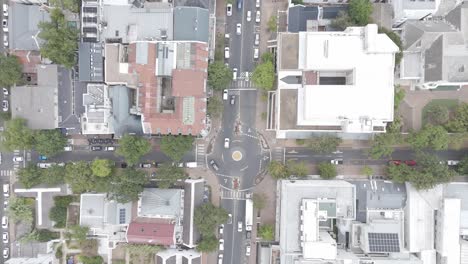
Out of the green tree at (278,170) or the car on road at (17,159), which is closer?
the green tree at (278,170)

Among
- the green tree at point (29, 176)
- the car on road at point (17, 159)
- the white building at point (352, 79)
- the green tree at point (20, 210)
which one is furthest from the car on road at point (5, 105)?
the white building at point (352, 79)

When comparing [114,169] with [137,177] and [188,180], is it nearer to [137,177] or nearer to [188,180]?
[137,177]

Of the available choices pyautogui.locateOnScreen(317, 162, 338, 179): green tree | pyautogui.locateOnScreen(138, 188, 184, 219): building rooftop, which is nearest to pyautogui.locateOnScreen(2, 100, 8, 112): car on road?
pyautogui.locateOnScreen(138, 188, 184, 219): building rooftop

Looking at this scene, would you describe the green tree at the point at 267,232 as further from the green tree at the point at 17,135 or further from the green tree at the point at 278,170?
the green tree at the point at 17,135

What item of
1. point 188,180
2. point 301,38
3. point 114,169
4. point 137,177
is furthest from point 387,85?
point 114,169

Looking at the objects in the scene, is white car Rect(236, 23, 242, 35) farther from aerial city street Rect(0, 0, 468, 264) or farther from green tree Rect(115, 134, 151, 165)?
green tree Rect(115, 134, 151, 165)

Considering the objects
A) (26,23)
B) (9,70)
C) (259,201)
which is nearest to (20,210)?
(9,70)
